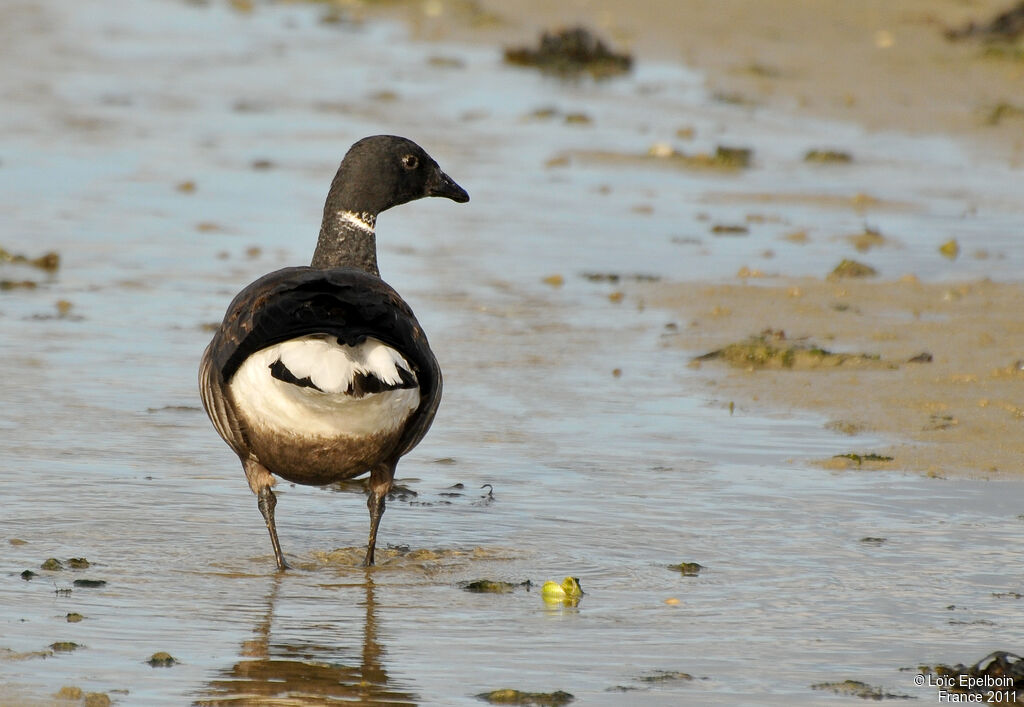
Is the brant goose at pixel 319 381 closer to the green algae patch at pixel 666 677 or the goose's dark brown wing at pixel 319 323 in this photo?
the goose's dark brown wing at pixel 319 323

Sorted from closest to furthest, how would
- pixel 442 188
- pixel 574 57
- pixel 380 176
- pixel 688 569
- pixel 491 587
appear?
pixel 491 587 → pixel 688 569 → pixel 380 176 → pixel 442 188 → pixel 574 57

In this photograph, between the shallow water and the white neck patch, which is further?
the white neck patch

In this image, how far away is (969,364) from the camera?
866 cm

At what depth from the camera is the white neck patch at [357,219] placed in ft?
23.3

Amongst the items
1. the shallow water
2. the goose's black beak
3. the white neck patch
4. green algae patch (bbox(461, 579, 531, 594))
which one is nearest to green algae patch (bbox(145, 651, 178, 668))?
the shallow water

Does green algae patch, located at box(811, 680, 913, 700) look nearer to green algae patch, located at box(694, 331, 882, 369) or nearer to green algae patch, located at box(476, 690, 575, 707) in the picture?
green algae patch, located at box(476, 690, 575, 707)

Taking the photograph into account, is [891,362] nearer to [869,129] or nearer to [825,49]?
[869,129]

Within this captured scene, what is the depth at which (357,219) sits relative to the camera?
7117 millimetres

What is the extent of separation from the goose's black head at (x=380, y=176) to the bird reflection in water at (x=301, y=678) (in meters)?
2.43

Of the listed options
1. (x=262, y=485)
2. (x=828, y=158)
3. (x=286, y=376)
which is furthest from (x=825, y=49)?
(x=286, y=376)

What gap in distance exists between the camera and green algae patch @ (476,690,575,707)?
15.0ft

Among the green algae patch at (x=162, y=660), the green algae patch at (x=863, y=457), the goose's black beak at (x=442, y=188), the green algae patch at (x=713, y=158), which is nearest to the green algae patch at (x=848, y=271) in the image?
the green algae patch at (x=863, y=457)

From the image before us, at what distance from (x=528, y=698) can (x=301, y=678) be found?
2.14 ft

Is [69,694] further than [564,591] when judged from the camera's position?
No
